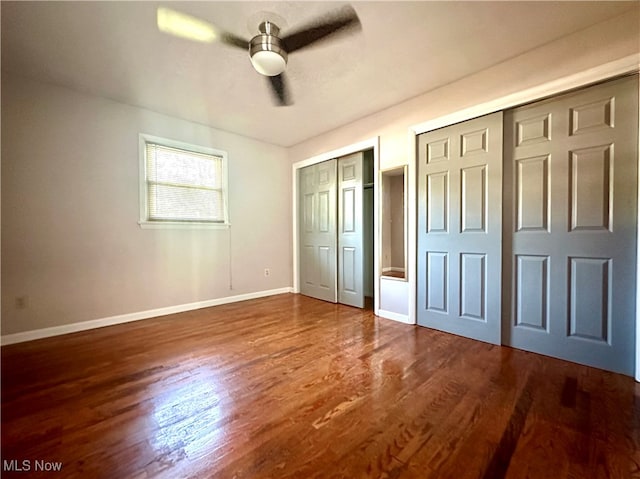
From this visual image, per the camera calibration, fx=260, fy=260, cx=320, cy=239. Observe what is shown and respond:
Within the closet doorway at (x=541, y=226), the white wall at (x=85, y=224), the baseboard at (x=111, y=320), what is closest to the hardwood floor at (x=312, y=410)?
the baseboard at (x=111, y=320)

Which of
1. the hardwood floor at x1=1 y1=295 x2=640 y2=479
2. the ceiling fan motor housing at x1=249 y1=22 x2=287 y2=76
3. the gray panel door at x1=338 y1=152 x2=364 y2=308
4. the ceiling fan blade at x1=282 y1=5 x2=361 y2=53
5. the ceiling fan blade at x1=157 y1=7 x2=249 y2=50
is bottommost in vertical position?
the hardwood floor at x1=1 y1=295 x2=640 y2=479

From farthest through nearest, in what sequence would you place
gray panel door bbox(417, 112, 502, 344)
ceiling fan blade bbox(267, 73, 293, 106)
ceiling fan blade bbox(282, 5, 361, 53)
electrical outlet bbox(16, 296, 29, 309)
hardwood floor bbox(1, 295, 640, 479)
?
electrical outlet bbox(16, 296, 29, 309) → gray panel door bbox(417, 112, 502, 344) → ceiling fan blade bbox(267, 73, 293, 106) → ceiling fan blade bbox(282, 5, 361, 53) → hardwood floor bbox(1, 295, 640, 479)

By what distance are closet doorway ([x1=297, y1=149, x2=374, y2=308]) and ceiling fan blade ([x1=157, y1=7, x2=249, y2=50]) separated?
2.16 metres

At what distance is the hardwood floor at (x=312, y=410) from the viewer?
1.16 meters

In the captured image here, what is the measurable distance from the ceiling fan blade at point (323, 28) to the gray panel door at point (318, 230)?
210 cm

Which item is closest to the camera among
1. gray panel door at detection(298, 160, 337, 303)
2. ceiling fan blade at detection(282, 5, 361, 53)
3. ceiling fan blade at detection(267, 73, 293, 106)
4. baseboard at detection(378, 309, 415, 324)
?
ceiling fan blade at detection(282, 5, 361, 53)

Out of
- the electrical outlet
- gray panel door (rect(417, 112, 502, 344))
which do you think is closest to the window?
the electrical outlet

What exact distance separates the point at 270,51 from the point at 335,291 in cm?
312

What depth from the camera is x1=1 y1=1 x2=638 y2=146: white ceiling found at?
1.81 m

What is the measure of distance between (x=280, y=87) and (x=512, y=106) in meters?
2.09

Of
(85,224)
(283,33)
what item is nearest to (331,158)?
(283,33)

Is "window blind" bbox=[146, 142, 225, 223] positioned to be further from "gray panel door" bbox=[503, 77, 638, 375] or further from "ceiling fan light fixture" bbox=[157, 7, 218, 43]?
"gray panel door" bbox=[503, 77, 638, 375]

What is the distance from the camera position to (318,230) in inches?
169

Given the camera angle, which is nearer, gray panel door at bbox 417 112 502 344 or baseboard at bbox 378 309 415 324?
gray panel door at bbox 417 112 502 344
